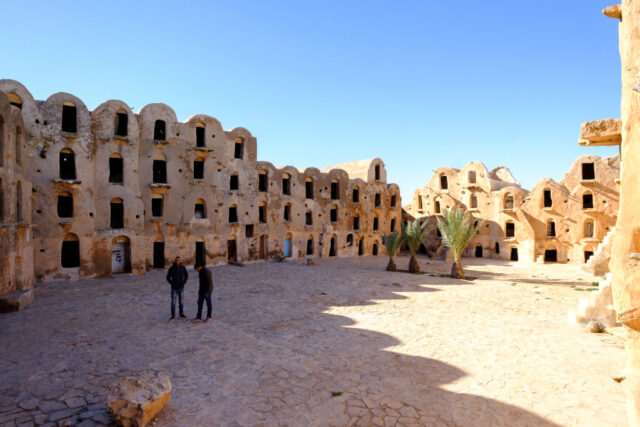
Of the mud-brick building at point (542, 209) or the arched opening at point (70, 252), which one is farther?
the mud-brick building at point (542, 209)

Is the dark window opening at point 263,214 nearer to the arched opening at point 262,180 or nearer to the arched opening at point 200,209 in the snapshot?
the arched opening at point 262,180

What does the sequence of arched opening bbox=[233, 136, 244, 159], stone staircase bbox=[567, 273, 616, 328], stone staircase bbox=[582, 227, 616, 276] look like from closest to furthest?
1. stone staircase bbox=[567, 273, 616, 328]
2. stone staircase bbox=[582, 227, 616, 276]
3. arched opening bbox=[233, 136, 244, 159]

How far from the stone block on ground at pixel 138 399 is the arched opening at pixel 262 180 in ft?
77.7

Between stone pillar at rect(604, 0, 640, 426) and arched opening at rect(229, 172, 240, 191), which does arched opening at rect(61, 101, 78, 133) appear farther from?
stone pillar at rect(604, 0, 640, 426)

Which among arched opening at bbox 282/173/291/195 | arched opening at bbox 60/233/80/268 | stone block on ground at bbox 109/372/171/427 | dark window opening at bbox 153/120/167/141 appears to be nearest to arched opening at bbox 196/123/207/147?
dark window opening at bbox 153/120/167/141

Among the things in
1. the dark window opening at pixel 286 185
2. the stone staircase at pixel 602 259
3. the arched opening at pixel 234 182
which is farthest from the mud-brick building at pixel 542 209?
the arched opening at pixel 234 182

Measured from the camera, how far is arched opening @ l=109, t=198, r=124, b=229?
2226 centimetres

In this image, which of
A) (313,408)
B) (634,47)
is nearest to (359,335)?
(313,408)

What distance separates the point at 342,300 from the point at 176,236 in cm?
1366

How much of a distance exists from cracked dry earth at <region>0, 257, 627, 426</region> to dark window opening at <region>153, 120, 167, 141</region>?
12197mm

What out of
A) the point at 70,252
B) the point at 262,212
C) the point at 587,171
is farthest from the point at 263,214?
the point at 587,171

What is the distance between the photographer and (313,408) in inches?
255

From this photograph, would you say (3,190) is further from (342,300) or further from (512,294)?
(512,294)

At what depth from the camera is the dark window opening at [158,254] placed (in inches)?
938
